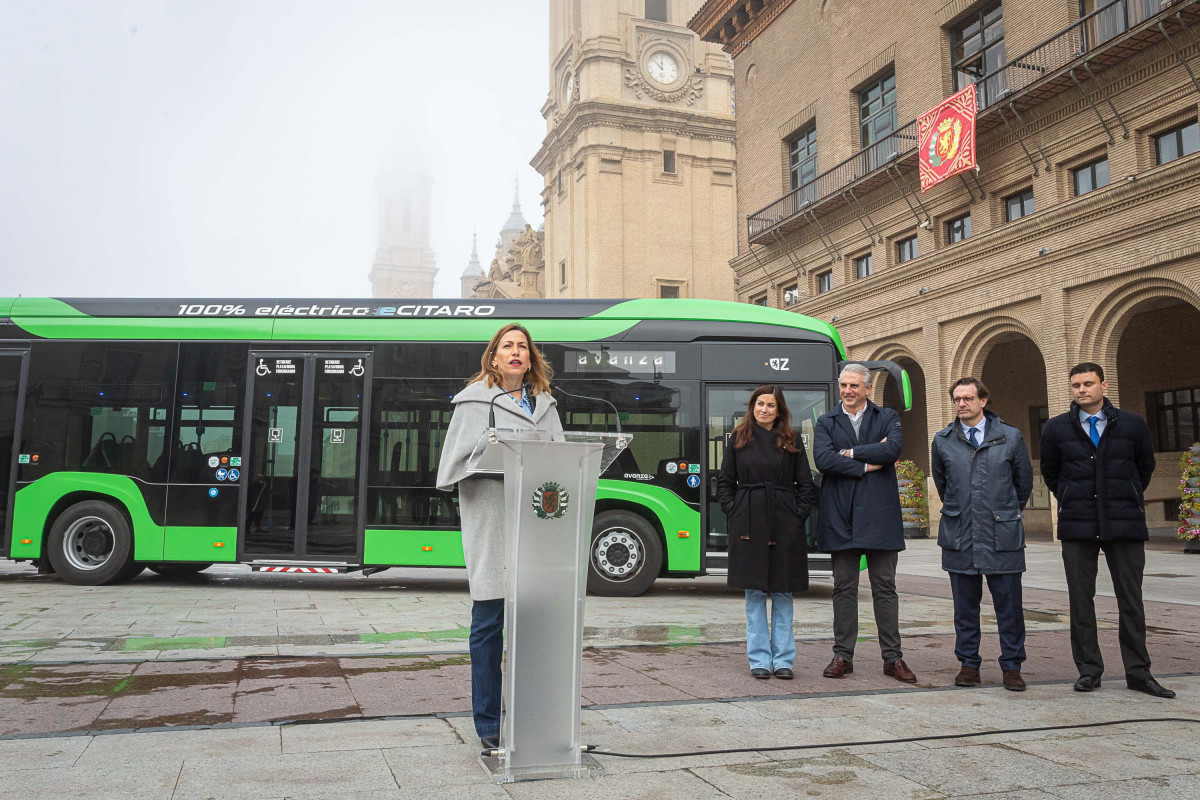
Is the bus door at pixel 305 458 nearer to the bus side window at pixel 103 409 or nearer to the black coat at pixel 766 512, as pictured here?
the bus side window at pixel 103 409

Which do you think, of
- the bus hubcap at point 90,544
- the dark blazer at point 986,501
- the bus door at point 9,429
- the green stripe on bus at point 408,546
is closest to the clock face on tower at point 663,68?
the bus door at point 9,429

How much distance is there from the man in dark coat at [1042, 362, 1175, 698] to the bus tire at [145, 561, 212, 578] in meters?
10.5

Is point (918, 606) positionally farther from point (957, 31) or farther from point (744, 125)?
point (744, 125)

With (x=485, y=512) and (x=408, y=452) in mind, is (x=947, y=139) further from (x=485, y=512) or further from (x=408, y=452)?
(x=485, y=512)

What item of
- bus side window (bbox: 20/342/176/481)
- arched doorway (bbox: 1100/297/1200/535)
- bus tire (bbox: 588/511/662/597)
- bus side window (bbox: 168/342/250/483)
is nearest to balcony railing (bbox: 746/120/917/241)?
arched doorway (bbox: 1100/297/1200/535)

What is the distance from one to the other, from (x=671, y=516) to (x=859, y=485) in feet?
16.0

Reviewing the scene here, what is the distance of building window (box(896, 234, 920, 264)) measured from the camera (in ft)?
82.7

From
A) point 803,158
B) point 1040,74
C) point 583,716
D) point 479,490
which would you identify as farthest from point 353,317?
point 803,158

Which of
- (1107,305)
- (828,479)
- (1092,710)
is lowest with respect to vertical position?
(1092,710)

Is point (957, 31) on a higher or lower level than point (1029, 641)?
higher

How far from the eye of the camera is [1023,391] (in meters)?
27.8

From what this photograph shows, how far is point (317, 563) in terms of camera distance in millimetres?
10742

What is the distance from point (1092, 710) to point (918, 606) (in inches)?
206

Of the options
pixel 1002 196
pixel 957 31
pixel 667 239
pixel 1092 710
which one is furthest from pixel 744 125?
pixel 1092 710
